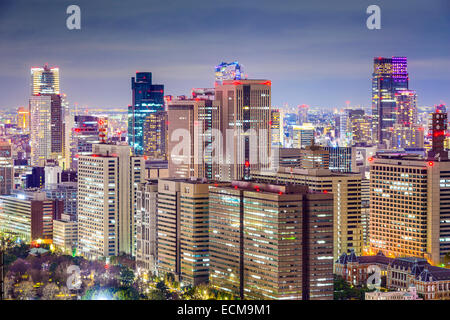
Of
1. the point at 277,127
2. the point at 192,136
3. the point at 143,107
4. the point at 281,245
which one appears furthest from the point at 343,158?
the point at 281,245

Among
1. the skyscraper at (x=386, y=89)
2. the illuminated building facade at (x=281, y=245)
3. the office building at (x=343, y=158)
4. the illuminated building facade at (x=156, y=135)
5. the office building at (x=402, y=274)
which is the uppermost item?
the skyscraper at (x=386, y=89)

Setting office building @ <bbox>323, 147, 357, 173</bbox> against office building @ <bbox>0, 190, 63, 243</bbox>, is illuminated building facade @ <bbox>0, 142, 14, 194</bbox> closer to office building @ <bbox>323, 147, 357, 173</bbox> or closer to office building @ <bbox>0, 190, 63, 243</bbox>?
office building @ <bbox>0, 190, 63, 243</bbox>

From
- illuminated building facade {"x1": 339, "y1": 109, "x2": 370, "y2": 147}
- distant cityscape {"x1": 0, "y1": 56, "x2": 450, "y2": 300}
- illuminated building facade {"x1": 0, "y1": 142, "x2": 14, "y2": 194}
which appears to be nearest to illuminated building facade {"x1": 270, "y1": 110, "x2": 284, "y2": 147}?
distant cityscape {"x1": 0, "y1": 56, "x2": 450, "y2": 300}

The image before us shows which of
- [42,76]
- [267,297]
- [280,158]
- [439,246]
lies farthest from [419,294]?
[42,76]

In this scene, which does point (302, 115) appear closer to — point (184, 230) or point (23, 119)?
point (23, 119)

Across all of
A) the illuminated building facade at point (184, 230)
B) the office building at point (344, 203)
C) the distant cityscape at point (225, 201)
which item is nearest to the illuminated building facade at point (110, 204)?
the distant cityscape at point (225, 201)

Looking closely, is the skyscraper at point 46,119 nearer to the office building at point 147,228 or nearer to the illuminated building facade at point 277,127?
the illuminated building facade at point 277,127
